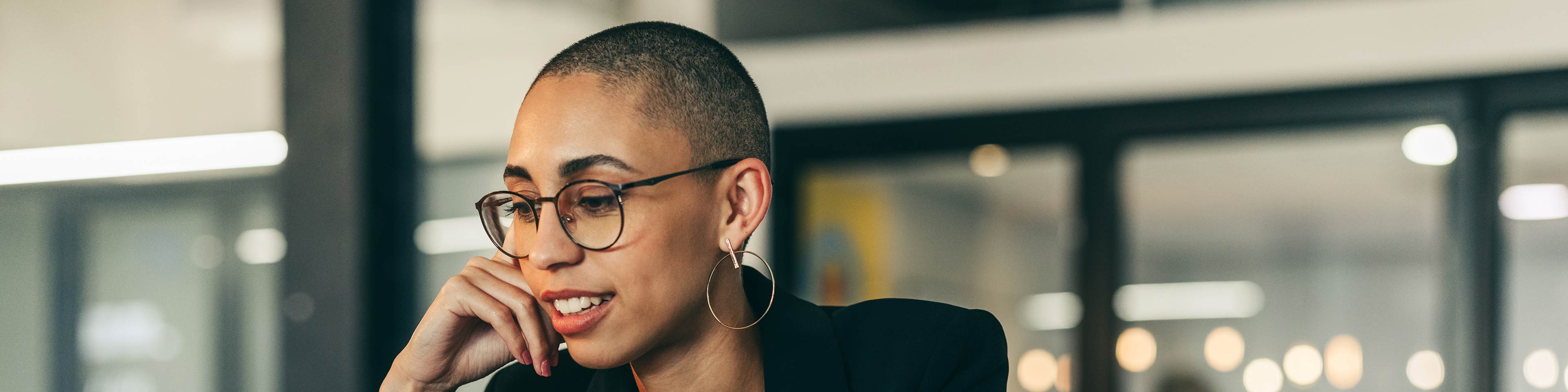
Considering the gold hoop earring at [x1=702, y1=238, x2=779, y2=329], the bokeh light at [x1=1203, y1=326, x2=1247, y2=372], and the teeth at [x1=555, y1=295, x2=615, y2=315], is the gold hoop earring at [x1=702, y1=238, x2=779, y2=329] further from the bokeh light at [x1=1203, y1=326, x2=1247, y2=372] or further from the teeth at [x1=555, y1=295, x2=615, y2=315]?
the bokeh light at [x1=1203, y1=326, x2=1247, y2=372]

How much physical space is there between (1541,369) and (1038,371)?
1463mm

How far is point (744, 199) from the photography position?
118cm

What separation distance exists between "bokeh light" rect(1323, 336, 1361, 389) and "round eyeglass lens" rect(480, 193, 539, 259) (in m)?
3.19

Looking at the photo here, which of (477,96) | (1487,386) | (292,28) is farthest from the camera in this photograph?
(1487,386)

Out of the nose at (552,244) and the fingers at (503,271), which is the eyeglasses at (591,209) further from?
the fingers at (503,271)

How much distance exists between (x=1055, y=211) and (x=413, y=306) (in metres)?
2.57

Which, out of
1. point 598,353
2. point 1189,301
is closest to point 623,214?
point 598,353

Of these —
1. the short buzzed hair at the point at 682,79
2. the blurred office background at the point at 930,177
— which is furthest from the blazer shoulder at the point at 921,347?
the blurred office background at the point at 930,177

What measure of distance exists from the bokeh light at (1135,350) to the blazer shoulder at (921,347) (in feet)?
8.76

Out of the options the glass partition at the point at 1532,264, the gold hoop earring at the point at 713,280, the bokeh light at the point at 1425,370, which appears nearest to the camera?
the gold hoop earring at the point at 713,280

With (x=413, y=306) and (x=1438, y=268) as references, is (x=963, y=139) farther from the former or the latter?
(x=413, y=306)

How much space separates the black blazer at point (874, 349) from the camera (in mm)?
1251

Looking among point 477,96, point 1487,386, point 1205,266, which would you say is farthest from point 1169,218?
point 477,96

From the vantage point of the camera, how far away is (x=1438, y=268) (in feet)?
11.6
